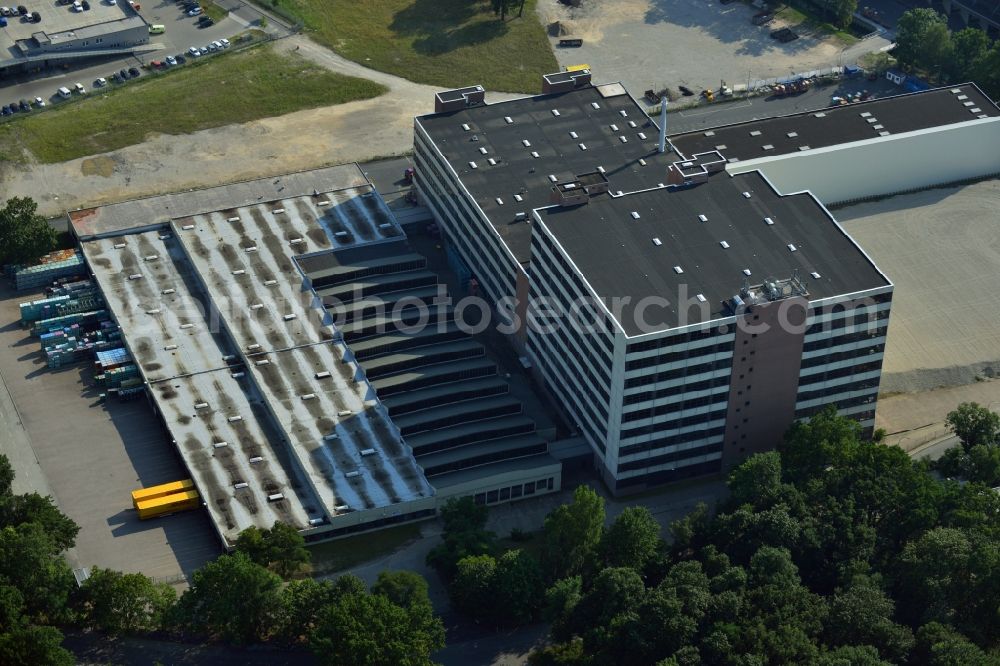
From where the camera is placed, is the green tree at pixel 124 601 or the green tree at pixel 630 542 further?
the green tree at pixel 630 542

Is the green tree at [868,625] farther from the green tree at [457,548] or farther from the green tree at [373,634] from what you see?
the green tree at [373,634]

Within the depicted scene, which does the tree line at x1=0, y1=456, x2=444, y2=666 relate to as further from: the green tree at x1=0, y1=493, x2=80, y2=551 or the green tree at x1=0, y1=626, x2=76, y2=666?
the green tree at x1=0, y1=493, x2=80, y2=551

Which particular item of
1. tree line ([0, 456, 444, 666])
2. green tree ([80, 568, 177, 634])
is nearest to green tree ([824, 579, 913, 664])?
tree line ([0, 456, 444, 666])

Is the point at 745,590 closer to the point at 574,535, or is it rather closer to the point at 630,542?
the point at 630,542

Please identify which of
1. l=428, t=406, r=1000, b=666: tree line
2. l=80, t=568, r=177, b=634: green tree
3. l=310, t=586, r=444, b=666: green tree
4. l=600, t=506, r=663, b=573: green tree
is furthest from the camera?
l=600, t=506, r=663, b=573: green tree

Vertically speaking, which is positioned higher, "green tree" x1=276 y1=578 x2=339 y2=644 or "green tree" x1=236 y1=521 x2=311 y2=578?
"green tree" x1=236 y1=521 x2=311 y2=578

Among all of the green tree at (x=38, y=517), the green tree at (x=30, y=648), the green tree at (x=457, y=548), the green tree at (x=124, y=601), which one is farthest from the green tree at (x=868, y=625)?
the green tree at (x=38, y=517)
